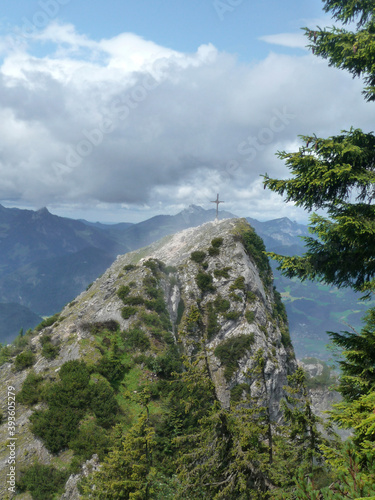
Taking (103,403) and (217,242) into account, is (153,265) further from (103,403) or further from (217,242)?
(103,403)

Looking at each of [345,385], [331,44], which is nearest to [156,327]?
[345,385]

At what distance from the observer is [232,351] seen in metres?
Result: 39.1

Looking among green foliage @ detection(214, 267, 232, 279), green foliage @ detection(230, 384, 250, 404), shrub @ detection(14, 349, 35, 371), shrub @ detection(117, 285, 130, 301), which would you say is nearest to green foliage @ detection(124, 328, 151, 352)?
shrub @ detection(117, 285, 130, 301)

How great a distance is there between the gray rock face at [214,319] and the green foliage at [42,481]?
1.69 m

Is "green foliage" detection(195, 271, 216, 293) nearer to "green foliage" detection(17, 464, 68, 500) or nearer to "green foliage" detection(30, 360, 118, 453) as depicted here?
"green foliage" detection(30, 360, 118, 453)

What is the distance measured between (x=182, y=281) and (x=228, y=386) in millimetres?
20544

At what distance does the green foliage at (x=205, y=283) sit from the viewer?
49.0m

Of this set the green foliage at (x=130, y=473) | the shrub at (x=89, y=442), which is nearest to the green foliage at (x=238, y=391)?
the shrub at (x=89, y=442)

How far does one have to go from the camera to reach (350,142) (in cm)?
876

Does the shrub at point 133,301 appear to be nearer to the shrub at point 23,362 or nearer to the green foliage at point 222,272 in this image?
the shrub at point 23,362

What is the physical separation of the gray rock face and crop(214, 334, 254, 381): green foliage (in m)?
0.14

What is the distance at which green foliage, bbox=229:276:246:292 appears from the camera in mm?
47312

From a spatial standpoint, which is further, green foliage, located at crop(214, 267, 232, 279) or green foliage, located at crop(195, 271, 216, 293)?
green foliage, located at crop(214, 267, 232, 279)

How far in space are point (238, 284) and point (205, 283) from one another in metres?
5.87
